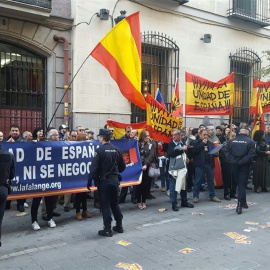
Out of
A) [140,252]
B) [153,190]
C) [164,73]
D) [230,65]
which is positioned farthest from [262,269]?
[230,65]

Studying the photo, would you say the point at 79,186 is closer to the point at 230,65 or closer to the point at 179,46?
the point at 179,46

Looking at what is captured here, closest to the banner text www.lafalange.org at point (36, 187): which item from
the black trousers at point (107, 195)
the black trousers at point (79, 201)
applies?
the black trousers at point (79, 201)

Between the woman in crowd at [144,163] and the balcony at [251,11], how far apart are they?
956cm

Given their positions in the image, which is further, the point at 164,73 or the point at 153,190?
the point at 164,73

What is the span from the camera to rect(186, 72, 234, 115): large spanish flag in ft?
31.6

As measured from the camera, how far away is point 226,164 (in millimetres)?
9242

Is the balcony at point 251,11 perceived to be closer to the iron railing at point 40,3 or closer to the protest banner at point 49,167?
the iron railing at point 40,3

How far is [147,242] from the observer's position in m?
5.66

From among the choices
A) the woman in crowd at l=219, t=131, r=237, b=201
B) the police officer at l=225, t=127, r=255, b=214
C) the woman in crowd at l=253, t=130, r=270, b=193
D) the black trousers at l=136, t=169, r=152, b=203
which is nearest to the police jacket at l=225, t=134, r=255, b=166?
the police officer at l=225, t=127, r=255, b=214

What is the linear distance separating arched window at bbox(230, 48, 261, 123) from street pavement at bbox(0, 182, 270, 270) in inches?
358

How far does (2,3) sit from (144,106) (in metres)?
5.14

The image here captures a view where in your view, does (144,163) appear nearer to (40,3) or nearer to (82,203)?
(82,203)

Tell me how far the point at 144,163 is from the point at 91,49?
5206mm

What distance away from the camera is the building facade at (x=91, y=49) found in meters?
10.9
